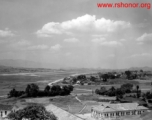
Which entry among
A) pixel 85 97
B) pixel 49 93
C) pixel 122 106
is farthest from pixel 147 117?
pixel 49 93

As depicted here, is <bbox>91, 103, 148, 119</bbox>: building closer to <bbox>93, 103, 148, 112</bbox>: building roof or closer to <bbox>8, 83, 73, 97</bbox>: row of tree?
<bbox>93, 103, 148, 112</bbox>: building roof

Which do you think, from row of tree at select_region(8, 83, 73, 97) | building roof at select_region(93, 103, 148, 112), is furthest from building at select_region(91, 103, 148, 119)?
row of tree at select_region(8, 83, 73, 97)

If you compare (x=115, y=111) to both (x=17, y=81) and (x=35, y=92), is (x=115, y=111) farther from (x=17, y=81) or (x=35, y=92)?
(x=17, y=81)

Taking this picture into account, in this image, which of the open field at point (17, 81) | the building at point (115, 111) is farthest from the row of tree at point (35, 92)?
the building at point (115, 111)

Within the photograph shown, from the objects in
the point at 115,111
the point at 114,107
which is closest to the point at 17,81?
the point at 114,107

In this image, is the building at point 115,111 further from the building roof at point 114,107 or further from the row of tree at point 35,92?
the row of tree at point 35,92

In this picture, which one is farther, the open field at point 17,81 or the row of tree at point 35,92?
the open field at point 17,81

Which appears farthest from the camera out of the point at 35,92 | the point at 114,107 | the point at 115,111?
the point at 35,92

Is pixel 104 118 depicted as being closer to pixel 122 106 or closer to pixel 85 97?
pixel 122 106
